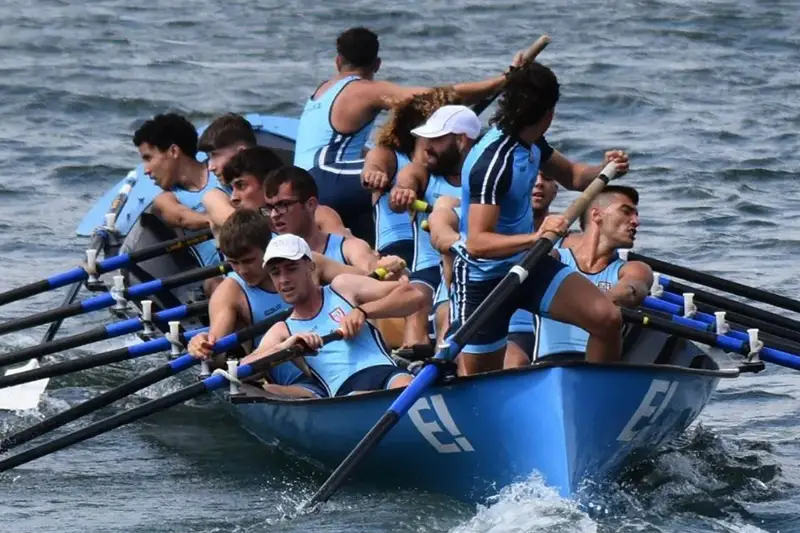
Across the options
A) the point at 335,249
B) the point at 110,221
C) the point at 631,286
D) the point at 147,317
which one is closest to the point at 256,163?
the point at 335,249

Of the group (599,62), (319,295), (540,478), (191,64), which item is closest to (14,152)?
(191,64)

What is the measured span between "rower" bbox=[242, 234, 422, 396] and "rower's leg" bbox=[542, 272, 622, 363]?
837 millimetres

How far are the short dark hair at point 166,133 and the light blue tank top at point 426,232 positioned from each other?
5.55 ft

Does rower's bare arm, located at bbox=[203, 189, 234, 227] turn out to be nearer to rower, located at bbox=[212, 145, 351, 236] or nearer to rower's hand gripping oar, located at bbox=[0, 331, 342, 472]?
rower, located at bbox=[212, 145, 351, 236]

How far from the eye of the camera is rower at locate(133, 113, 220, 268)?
976cm

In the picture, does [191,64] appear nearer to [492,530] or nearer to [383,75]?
[383,75]

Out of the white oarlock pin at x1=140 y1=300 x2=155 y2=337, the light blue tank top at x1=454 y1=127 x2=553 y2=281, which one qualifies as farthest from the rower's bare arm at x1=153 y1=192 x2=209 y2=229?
the light blue tank top at x1=454 y1=127 x2=553 y2=281

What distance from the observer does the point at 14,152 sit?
1728 centimetres

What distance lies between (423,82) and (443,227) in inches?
413

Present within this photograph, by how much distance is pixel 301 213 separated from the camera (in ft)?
26.5

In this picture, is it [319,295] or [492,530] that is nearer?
[492,530]

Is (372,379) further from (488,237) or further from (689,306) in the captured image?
(689,306)

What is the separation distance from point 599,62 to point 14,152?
6.55 m

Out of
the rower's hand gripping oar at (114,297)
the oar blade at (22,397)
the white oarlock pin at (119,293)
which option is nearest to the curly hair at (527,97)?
the rower's hand gripping oar at (114,297)
